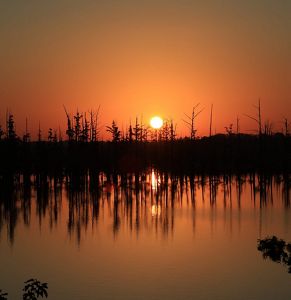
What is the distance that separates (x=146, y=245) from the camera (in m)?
21.5

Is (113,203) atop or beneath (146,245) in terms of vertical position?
atop

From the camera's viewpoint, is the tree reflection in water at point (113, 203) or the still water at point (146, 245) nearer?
the still water at point (146, 245)

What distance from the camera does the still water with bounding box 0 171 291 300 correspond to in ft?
49.7

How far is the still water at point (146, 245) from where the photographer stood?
15148 millimetres

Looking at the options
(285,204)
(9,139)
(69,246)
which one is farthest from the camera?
(9,139)

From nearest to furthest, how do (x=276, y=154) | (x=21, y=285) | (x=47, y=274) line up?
(x=21, y=285) < (x=47, y=274) < (x=276, y=154)

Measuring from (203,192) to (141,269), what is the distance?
24.8 metres

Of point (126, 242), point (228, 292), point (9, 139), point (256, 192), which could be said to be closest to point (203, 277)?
point (228, 292)

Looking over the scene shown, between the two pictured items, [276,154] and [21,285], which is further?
[276,154]

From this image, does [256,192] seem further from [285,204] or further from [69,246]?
[69,246]

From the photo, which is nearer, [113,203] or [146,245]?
[146,245]

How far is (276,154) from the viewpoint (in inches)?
3066

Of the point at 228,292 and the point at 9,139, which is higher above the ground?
the point at 9,139

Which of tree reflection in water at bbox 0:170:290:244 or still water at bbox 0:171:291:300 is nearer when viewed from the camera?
still water at bbox 0:171:291:300
